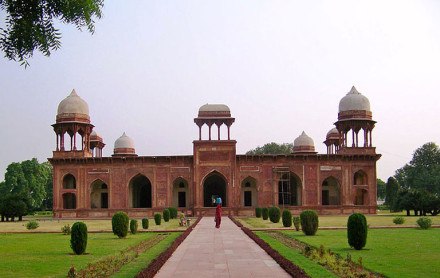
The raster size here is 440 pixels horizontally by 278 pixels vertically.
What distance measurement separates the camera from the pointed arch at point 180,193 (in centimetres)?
3291

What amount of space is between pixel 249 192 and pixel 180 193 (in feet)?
14.5

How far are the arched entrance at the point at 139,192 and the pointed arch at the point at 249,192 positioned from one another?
645cm

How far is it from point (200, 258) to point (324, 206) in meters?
22.3

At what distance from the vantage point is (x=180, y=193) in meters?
33.1

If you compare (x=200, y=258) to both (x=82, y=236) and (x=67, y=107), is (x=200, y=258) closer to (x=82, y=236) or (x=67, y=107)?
(x=82, y=236)

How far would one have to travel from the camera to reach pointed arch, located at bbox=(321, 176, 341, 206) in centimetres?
3309

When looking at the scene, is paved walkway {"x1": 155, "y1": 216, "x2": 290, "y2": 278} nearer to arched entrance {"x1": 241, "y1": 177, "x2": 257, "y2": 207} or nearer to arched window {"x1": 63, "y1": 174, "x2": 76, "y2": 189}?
Result: arched entrance {"x1": 241, "y1": 177, "x2": 257, "y2": 207}

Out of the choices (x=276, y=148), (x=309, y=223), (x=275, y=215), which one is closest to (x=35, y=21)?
(x=309, y=223)

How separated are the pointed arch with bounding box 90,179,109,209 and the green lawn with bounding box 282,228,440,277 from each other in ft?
68.7

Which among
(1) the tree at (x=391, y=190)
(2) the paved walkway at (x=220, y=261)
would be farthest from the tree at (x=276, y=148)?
(2) the paved walkway at (x=220, y=261)

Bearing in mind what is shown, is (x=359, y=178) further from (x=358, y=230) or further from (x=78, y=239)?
(x=78, y=239)

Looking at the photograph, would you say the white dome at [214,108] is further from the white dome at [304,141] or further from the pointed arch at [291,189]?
the white dome at [304,141]

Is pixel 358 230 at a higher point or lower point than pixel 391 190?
higher

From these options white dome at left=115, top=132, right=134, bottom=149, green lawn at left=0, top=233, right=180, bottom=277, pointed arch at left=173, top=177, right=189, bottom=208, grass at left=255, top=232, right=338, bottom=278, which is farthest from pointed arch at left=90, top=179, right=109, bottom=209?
grass at left=255, top=232, right=338, bottom=278
